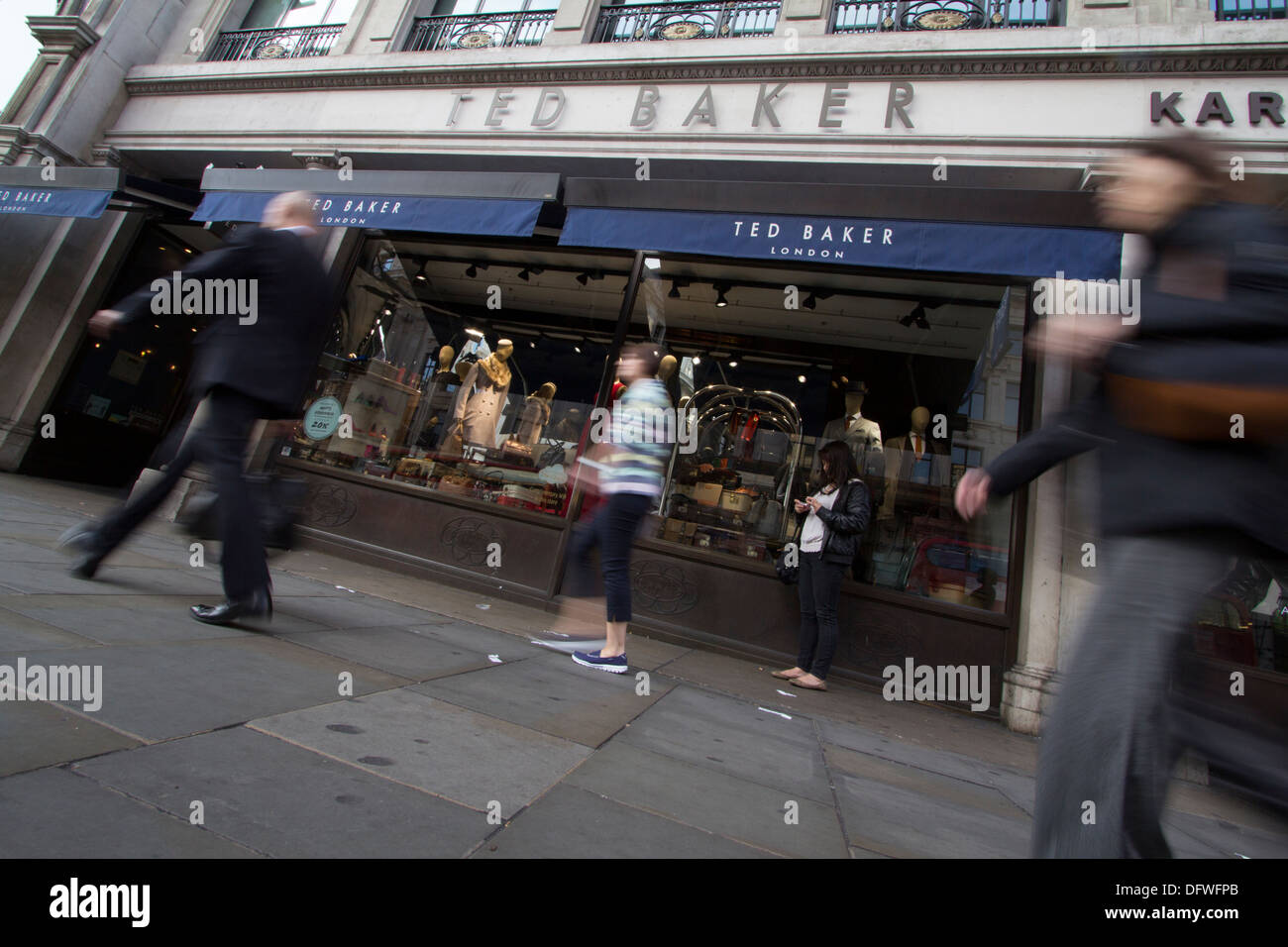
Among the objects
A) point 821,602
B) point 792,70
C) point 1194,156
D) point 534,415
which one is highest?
point 792,70

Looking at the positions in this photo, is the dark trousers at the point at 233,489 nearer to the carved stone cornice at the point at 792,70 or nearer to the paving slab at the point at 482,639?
the paving slab at the point at 482,639

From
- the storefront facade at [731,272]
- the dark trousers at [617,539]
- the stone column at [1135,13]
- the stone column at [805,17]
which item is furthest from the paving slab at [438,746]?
the stone column at [1135,13]

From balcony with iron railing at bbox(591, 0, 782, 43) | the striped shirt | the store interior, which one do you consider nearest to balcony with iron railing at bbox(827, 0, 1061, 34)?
balcony with iron railing at bbox(591, 0, 782, 43)

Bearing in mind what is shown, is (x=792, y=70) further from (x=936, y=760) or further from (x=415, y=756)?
(x=415, y=756)

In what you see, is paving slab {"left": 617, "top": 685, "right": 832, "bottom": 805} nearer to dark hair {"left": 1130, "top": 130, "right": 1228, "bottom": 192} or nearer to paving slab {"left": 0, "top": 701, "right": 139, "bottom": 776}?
paving slab {"left": 0, "top": 701, "right": 139, "bottom": 776}

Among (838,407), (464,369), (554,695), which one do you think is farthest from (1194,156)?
(464,369)

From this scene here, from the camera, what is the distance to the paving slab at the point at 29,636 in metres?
1.79

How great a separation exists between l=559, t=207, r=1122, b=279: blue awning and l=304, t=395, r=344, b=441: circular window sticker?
361 centimetres

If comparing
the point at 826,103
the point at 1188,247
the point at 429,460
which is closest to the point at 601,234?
the point at 826,103

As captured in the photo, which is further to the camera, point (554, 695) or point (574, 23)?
point (574, 23)

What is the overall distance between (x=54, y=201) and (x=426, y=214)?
17.5 feet

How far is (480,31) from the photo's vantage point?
740 centimetres

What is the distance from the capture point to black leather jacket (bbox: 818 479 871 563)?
434 cm
